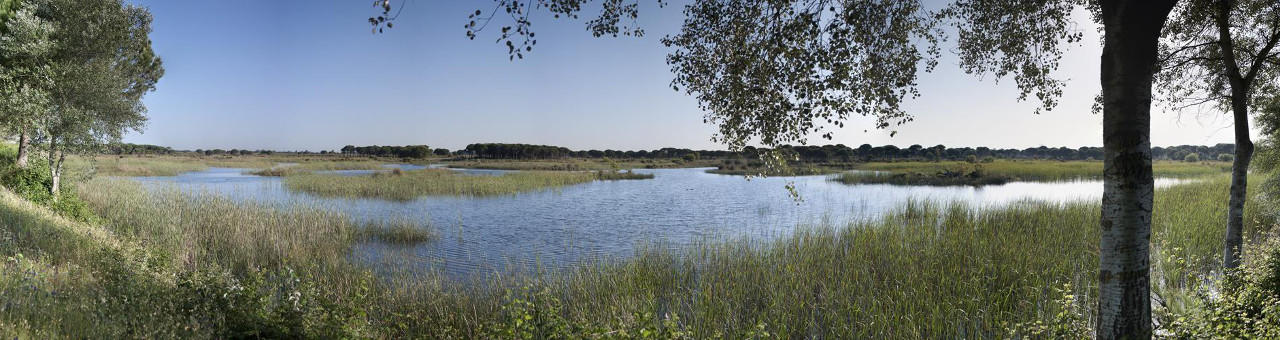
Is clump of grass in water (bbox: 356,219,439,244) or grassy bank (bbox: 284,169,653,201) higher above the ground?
grassy bank (bbox: 284,169,653,201)

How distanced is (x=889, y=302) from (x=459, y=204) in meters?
21.6

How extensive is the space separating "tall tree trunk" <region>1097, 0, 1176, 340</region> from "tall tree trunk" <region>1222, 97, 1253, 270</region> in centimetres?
612

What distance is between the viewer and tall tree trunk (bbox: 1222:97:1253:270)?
8.30 m

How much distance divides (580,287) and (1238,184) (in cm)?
1041

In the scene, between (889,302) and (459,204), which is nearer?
(889,302)

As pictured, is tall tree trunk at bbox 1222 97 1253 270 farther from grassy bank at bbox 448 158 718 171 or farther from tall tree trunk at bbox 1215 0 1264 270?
grassy bank at bbox 448 158 718 171

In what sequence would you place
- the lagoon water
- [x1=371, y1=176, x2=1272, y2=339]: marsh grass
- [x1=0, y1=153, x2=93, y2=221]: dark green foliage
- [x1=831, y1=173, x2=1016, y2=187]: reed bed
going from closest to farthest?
1. [x1=371, y1=176, x2=1272, y2=339]: marsh grass
2. the lagoon water
3. [x1=0, y1=153, x2=93, y2=221]: dark green foliage
4. [x1=831, y1=173, x2=1016, y2=187]: reed bed

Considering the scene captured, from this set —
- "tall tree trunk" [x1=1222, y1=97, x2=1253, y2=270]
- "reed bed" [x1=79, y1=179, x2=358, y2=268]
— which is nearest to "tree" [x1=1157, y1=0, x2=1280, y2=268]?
"tall tree trunk" [x1=1222, y1=97, x2=1253, y2=270]

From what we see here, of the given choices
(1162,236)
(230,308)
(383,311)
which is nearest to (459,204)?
(383,311)

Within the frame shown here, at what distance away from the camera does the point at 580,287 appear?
8.80 meters

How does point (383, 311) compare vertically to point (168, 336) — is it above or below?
below

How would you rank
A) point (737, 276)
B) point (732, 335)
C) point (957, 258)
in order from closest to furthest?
point (732, 335)
point (737, 276)
point (957, 258)

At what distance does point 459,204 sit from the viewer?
25656mm

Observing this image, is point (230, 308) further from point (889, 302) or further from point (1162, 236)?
point (1162, 236)
